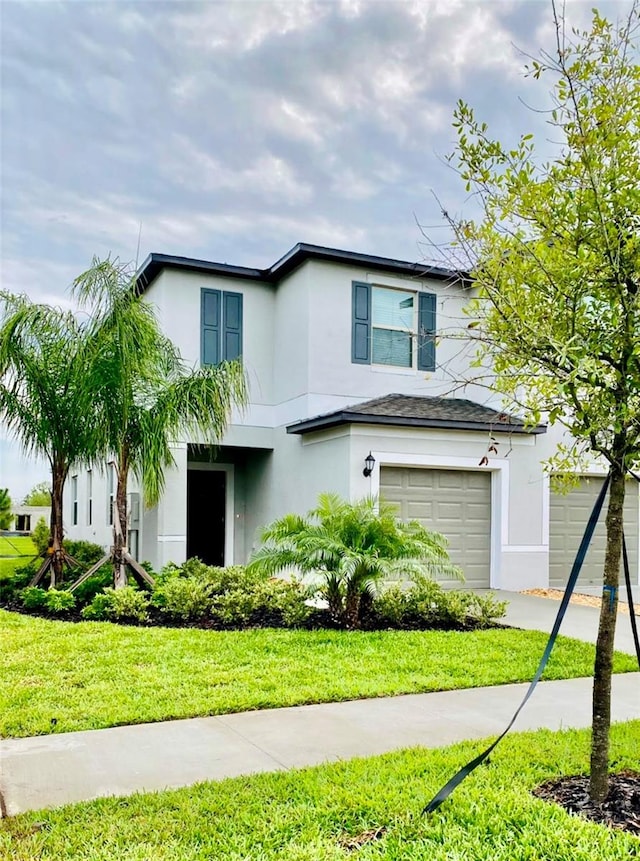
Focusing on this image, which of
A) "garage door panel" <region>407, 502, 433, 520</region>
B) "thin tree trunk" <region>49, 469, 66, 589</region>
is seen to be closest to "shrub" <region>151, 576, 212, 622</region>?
"thin tree trunk" <region>49, 469, 66, 589</region>

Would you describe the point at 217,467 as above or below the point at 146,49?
below

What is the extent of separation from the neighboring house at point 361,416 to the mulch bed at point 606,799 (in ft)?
26.7

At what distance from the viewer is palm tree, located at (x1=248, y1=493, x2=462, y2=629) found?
8977 millimetres

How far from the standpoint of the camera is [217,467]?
54.6 feet

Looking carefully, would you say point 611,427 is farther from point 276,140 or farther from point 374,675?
point 276,140

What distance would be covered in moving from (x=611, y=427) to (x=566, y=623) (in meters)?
6.53

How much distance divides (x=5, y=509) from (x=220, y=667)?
24.4m

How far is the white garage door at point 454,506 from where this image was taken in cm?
1292

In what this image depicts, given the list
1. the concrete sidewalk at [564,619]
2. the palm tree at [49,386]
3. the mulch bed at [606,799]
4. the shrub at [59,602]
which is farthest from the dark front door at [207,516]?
the mulch bed at [606,799]

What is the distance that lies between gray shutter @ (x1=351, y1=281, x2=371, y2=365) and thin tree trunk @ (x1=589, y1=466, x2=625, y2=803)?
10222mm

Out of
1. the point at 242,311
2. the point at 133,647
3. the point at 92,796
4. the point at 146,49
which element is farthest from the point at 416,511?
the point at 92,796

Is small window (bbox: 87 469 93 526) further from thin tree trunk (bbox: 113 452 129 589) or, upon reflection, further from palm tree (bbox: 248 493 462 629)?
palm tree (bbox: 248 493 462 629)

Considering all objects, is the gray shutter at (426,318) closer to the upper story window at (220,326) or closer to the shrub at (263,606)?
the upper story window at (220,326)

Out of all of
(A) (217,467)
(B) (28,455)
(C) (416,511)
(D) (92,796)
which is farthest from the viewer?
(A) (217,467)
